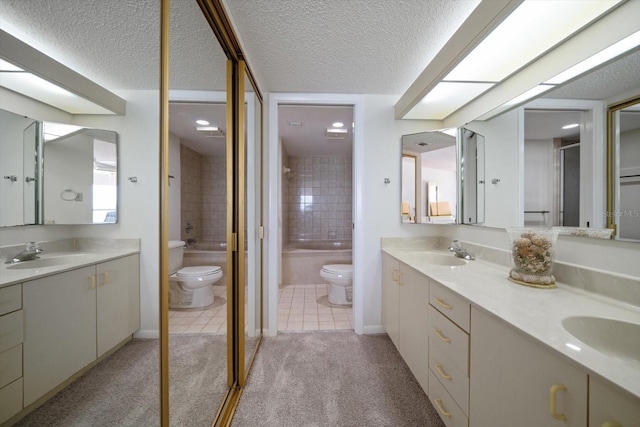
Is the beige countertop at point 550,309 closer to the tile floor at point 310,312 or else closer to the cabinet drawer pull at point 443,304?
the cabinet drawer pull at point 443,304

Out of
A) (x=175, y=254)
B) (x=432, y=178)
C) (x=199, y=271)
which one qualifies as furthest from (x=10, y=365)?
(x=432, y=178)

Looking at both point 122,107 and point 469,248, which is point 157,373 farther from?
point 469,248

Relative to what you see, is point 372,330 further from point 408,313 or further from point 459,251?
point 459,251

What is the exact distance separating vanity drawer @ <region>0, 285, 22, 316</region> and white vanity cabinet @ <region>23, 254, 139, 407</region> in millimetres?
17

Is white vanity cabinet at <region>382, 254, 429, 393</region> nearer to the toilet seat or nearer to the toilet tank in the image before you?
the toilet seat

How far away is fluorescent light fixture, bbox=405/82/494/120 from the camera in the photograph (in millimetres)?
1700

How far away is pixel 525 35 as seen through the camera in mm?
1227

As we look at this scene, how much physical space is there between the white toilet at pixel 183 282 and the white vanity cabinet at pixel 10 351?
1.45 ft

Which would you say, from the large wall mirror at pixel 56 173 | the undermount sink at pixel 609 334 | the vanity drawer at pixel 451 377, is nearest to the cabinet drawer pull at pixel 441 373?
the vanity drawer at pixel 451 377

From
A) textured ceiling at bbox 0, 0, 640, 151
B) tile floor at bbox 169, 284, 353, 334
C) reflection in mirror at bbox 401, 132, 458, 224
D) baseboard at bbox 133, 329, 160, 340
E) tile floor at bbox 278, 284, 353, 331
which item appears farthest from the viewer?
tile floor at bbox 278, 284, 353, 331

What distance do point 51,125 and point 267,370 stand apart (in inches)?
72.2

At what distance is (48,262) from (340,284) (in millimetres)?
2703

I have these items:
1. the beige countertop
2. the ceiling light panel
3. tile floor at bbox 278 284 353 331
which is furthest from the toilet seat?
the ceiling light panel

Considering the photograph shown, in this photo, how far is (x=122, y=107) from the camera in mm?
592
